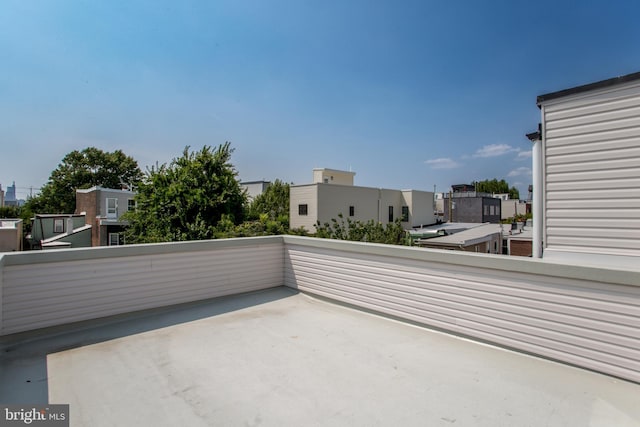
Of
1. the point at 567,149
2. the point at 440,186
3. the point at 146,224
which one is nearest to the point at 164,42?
the point at 146,224

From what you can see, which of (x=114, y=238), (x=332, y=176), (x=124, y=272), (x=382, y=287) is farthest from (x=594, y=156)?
(x=114, y=238)

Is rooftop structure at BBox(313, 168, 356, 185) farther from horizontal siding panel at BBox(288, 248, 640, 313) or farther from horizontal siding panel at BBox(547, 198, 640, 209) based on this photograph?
horizontal siding panel at BBox(547, 198, 640, 209)

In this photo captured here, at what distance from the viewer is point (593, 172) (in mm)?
2957

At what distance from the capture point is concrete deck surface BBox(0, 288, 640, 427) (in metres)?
2.01

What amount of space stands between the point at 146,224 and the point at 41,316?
7735mm

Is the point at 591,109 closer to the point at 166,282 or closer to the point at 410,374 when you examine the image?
the point at 410,374

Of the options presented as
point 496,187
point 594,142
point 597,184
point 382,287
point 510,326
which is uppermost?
Answer: point 496,187

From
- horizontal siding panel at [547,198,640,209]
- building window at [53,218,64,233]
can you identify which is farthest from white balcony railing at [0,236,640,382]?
building window at [53,218,64,233]

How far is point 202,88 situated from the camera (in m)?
10.5

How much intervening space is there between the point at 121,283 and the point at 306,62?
337 inches

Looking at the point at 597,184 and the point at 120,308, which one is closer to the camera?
the point at 597,184

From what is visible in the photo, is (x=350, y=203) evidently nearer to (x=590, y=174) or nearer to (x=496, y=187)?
(x=590, y=174)

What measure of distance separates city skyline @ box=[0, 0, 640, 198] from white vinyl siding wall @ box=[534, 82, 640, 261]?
0.29m

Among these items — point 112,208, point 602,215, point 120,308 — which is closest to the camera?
point 602,215
